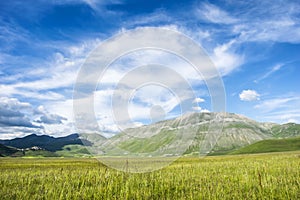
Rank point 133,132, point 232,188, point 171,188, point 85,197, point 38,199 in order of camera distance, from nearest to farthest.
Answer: point 38,199 < point 85,197 < point 232,188 < point 171,188 < point 133,132

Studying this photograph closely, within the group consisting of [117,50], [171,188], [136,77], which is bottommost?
[171,188]

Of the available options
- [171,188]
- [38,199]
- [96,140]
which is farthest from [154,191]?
[96,140]

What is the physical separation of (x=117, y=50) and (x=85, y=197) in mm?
8603

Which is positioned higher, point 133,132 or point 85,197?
point 133,132

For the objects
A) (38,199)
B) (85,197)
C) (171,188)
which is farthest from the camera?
(171,188)

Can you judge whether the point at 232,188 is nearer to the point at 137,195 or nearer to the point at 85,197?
the point at 137,195

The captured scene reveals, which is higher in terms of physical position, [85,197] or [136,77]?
[136,77]

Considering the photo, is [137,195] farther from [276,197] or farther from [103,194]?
[276,197]

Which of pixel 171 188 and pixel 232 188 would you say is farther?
pixel 171 188

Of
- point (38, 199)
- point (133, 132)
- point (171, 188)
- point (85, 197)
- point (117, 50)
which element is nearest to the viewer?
point (38, 199)

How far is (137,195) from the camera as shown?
927cm

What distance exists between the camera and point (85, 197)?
9.53 metres

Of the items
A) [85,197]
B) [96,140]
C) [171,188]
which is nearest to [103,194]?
[85,197]

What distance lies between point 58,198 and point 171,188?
5.22 m
